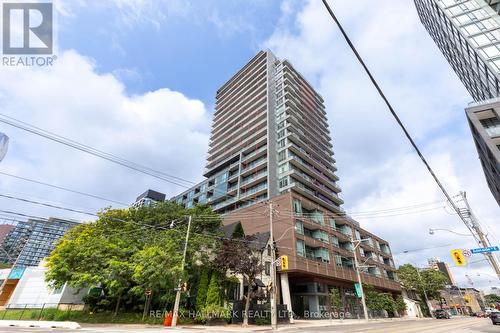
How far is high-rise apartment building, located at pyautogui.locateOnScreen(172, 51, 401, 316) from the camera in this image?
39.9 meters

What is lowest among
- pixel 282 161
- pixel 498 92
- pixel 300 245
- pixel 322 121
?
pixel 300 245

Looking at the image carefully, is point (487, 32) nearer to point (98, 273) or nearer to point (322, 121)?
point (322, 121)

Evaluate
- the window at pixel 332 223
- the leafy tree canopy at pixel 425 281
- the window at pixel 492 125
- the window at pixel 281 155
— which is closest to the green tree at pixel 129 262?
the window at pixel 332 223

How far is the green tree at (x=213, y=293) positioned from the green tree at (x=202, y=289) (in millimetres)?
489

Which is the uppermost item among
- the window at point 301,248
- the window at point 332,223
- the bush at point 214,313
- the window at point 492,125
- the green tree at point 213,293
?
the window at point 492,125

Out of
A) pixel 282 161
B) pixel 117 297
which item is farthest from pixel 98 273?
pixel 282 161

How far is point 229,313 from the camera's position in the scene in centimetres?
2570

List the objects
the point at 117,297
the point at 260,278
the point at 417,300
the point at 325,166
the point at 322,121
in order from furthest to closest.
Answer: the point at 322,121 < the point at 325,166 < the point at 417,300 < the point at 260,278 < the point at 117,297

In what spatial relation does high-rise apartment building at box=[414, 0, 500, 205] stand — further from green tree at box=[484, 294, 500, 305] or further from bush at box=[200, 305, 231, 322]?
green tree at box=[484, 294, 500, 305]

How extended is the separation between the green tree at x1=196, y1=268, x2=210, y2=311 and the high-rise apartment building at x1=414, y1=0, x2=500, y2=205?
36219 mm

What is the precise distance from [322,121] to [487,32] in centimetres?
4798

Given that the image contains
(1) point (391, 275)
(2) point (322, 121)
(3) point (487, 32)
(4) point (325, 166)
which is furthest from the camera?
(2) point (322, 121)

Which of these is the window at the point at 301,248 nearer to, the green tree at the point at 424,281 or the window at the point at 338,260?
the window at the point at 338,260

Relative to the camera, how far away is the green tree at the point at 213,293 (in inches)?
1001
